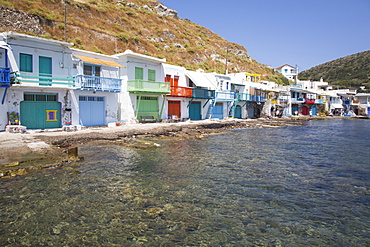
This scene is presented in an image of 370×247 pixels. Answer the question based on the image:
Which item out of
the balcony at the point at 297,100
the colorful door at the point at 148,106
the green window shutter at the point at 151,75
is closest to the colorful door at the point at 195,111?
the colorful door at the point at 148,106

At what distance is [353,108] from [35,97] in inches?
3466

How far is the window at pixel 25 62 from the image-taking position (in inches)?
757

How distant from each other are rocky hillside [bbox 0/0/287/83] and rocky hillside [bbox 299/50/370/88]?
1451 inches

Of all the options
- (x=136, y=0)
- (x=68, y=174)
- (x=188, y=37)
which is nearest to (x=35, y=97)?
(x=68, y=174)

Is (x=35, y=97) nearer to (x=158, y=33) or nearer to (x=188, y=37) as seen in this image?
(x=158, y=33)

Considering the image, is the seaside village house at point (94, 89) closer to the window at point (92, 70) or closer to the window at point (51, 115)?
the window at point (92, 70)

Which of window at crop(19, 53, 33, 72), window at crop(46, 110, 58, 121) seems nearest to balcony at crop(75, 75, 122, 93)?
window at crop(46, 110, 58, 121)

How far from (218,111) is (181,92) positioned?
38.4 ft

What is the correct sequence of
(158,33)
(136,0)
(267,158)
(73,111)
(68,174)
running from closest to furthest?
1. (68,174)
2. (267,158)
3. (73,111)
4. (158,33)
5. (136,0)

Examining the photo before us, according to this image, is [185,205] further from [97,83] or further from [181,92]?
[181,92]

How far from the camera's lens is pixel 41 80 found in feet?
66.8

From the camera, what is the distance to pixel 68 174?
34.5 feet

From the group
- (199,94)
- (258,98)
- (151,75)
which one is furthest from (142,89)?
(258,98)

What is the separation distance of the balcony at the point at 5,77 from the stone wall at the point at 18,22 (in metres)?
20.4
